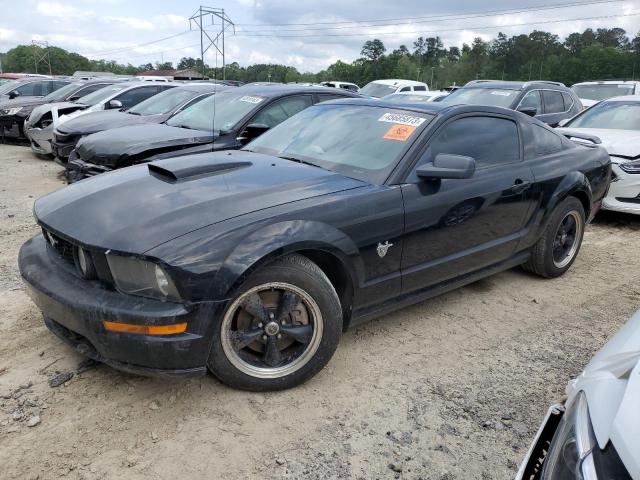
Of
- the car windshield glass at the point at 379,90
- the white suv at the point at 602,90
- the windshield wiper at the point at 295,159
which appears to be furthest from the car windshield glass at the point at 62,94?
the white suv at the point at 602,90

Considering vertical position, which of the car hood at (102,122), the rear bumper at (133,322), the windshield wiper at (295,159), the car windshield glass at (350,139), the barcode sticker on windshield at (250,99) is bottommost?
the rear bumper at (133,322)

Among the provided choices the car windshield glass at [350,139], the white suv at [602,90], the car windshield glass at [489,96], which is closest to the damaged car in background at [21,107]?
the car windshield glass at [489,96]

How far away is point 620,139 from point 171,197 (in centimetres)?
623

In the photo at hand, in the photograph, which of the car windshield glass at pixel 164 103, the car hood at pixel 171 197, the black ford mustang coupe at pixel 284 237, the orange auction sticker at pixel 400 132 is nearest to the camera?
the black ford mustang coupe at pixel 284 237

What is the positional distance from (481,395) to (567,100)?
29.9ft

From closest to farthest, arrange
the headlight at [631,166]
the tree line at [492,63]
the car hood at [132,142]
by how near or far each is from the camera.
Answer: the car hood at [132,142] → the headlight at [631,166] → the tree line at [492,63]

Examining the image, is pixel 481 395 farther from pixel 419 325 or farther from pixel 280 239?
pixel 280 239

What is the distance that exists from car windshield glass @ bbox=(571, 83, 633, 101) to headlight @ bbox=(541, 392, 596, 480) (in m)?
14.1

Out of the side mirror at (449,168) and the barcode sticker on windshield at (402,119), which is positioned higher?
the barcode sticker on windshield at (402,119)

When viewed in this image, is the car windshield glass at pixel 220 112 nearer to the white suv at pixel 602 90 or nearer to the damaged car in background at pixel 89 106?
the damaged car in background at pixel 89 106

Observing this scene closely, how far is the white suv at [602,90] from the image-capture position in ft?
43.1

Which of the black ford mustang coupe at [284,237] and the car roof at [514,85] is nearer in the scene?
the black ford mustang coupe at [284,237]

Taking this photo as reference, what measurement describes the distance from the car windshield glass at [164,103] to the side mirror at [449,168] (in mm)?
6217

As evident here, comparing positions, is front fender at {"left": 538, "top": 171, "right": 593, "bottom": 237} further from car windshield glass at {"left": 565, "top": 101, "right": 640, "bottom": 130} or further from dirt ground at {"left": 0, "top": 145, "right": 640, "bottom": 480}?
car windshield glass at {"left": 565, "top": 101, "right": 640, "bottom": 130}
